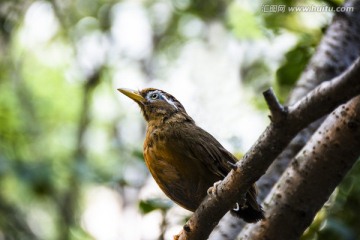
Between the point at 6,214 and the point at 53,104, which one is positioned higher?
the point at 53,104

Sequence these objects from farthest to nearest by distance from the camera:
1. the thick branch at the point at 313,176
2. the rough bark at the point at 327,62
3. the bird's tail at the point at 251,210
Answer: the rough bark at the point at 327,62 < the bird's tail at the point at 251,210 < the thick branch at the point at 313,176

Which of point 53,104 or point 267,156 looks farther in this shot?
point 53,104

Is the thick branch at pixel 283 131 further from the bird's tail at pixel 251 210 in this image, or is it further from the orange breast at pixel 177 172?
the orange breast at pixel 177 172

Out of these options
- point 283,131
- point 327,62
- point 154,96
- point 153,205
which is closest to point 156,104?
point 154,96

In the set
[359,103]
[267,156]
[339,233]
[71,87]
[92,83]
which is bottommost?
[267,156]

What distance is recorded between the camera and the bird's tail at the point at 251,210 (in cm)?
341

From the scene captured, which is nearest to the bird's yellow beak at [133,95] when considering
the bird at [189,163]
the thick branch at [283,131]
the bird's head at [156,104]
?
the bird's head at [156,104]

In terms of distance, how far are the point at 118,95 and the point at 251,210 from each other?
20.1 ft

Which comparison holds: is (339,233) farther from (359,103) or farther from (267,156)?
(267,156)

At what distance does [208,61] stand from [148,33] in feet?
7.40

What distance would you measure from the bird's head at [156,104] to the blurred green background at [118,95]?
67cm

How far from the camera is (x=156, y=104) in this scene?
4.47 metres

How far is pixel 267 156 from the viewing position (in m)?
2.55

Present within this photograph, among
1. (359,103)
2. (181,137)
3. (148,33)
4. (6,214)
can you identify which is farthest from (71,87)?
(359,103)
